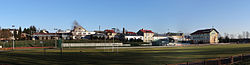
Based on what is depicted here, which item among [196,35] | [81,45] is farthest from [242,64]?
[196,35]

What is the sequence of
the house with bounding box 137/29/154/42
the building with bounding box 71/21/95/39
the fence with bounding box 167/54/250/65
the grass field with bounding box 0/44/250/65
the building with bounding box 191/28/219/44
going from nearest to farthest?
the fence with bounding box 167/54/250/65 → the grass field with bounding box 0/44/250/65 → the building with bounding box 71/21/95/39 → the building with bounding box 191/28/219/44 → the house with bounding box 137/29/154/42

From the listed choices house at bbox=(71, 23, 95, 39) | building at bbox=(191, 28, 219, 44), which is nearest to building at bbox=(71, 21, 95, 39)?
house at bbox=(71, 23, 95, 39)

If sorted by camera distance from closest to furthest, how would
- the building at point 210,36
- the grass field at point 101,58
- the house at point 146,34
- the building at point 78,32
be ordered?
1. the grass field at point 101,58
2. the building at point 78,32
3. the building at point 210,36
4. the house at point 146,34

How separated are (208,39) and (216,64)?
447 feet

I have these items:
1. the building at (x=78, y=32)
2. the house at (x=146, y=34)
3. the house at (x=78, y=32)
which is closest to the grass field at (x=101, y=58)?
the building at (x=78, y=32)

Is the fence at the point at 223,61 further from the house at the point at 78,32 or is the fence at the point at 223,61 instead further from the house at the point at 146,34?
the house at the point at 146,34

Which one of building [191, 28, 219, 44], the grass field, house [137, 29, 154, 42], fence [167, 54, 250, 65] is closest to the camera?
fence [167, 54, 250, 65]

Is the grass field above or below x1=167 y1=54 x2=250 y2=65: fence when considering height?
below

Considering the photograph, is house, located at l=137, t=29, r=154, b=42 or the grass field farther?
house, located at l=137, t=29, r=154, b=42

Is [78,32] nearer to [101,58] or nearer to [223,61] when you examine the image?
[101,58]

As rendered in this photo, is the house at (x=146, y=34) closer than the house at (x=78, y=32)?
No

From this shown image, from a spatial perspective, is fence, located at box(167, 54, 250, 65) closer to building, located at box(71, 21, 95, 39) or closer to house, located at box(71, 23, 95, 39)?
building, located at box(71, 21, 95, 39)

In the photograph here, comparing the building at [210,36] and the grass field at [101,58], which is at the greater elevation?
the building at [210,36]

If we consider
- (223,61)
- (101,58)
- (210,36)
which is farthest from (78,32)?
(223,61)
